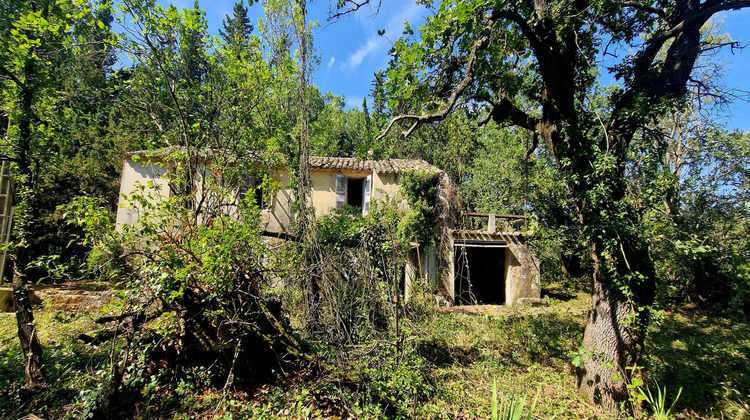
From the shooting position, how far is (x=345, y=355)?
4.32 metres

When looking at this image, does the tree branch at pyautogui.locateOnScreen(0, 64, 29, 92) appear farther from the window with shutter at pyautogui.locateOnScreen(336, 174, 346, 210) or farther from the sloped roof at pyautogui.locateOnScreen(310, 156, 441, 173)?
the window with shutter at pyautogui.locateOnScreen(336, 174, 346, 210)

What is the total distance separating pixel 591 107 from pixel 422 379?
5.06 m

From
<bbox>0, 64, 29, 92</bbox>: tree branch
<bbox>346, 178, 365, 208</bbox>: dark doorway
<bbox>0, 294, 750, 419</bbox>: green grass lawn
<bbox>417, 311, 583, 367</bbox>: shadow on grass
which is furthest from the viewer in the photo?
<bbox>346, 178, 365, 208</bbox>: dark doorway

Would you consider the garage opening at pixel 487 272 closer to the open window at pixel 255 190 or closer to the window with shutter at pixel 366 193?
the window with shutter at pixel 366 193

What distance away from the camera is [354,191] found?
43.3 feet

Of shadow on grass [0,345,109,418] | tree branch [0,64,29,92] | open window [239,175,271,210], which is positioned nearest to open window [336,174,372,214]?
open window [239,175,271,210]

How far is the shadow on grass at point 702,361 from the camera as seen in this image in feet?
15.6

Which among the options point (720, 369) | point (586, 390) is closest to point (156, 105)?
point (586, 390)

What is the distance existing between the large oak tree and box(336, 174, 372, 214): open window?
277 inches

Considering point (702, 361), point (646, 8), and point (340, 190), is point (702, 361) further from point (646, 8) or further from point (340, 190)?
point (340, 190)

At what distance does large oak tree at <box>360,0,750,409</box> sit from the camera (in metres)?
4.05

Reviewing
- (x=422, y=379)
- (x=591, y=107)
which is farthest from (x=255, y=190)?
(x=591, y=107)

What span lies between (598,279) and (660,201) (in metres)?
1.44

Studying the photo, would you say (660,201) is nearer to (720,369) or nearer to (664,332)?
(720,369)
